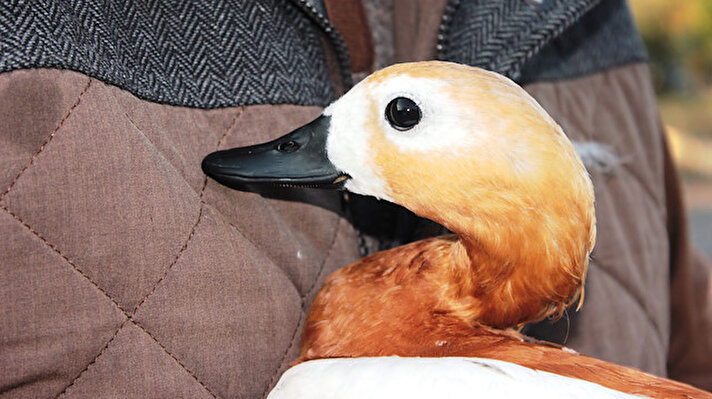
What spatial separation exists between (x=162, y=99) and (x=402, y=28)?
1.08ft

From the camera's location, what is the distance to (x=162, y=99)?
0.49m

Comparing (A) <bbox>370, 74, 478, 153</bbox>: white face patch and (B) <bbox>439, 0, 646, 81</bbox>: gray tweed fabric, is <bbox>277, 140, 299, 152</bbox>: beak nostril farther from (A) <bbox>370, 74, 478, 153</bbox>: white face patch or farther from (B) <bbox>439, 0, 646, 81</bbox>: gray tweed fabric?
(B) <bbox>439, 0, 646, 81</bbox>: gray tweed fabric

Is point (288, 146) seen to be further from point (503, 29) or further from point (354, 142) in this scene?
point (503, 29)

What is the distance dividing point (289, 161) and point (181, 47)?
0.13 m

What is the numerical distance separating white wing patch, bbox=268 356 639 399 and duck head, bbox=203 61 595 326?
0.08 metres

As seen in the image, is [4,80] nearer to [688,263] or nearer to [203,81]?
[203,81]

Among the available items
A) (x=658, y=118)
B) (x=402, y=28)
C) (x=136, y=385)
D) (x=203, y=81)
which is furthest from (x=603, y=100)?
(x=136, y=385)

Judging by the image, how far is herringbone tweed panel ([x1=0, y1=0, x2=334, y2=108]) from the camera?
419 mm

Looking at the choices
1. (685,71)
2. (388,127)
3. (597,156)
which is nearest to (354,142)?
(388,127)

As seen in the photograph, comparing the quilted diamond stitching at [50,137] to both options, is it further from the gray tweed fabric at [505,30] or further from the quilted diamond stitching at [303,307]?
the gray tweed fabric at [505,30]

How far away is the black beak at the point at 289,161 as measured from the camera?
1.65ft

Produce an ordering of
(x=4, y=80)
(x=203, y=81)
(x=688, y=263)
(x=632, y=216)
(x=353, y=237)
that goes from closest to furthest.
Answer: (x=4, y=80)
(x=203, y=81)
(x=353, y=237)
(x=632, y=216)
(x=688, y=263)

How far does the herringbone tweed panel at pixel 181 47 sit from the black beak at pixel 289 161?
48 mm

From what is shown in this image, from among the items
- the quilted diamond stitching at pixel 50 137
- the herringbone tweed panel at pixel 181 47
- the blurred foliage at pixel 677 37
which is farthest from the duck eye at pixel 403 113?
the blurred foliage at pixel 677 37
